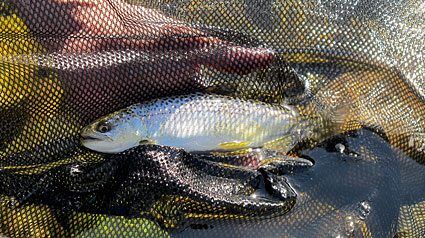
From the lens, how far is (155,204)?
8.41 feet

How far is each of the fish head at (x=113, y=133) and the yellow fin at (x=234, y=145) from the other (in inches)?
19.4

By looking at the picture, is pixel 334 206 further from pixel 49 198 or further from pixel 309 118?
pixel 49 198

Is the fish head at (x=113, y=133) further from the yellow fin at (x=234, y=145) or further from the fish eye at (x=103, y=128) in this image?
the yellow fin at (x=234, y=145)

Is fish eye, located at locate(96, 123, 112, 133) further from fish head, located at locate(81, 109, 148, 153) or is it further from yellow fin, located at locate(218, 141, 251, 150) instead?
yellow fin, located at locate(218, 141, 251, 150)

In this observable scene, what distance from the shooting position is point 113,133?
2.94 meters

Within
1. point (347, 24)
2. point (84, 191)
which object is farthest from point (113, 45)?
point (347, 24)

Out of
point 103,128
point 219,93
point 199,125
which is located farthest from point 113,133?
point 219,93

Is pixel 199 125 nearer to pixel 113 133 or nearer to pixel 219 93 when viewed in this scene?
pixel 219 93

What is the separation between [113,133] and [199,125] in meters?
Answer: 0.53

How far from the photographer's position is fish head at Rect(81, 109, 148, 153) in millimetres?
2844

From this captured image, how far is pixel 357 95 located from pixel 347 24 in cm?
47

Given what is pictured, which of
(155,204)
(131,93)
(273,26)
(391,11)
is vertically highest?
(391,11)

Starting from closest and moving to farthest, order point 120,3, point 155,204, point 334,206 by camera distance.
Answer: point 155,204 → point 334,206 → point 120,3

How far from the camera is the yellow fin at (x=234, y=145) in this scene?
2971 mm
